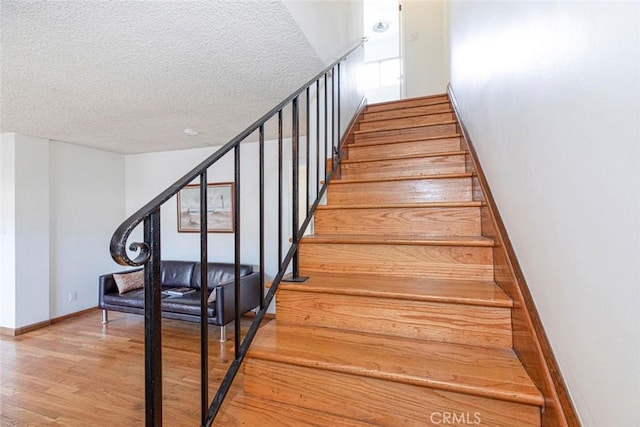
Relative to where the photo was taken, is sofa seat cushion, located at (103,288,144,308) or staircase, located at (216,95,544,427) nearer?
staircase, located at (216,95,544,427)

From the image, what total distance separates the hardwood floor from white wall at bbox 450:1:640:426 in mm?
1578

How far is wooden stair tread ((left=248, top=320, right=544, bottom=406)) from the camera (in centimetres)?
86

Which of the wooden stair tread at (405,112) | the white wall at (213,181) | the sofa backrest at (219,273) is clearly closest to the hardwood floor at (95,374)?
the sofa backrest at (219,273)

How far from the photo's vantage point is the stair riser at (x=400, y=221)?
1.59 metres

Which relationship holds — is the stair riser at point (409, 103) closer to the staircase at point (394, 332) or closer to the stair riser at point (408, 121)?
the stair riser at point (408, 121)

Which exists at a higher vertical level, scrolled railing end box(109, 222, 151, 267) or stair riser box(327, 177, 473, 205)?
stair riser box(327, 177, 473, 205)

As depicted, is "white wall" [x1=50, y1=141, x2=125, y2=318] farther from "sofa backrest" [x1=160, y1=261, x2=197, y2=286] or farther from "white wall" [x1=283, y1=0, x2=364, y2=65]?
"white wall" [x1=283, y1=0, x2=364, y2=65]

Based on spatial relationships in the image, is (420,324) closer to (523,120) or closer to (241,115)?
(523,120)

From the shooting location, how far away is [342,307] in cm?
126

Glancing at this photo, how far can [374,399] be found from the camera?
96 centimetres

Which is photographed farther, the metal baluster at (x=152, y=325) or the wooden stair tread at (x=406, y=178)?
the wooden stair tread at (x=406, y=178)

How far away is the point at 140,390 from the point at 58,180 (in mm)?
3237

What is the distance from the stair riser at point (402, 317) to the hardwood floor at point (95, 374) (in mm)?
689

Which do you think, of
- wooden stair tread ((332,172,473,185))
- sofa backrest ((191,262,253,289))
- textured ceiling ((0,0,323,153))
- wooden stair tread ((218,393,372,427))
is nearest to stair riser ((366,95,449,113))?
textured ceiling ((0,0,323,153))
